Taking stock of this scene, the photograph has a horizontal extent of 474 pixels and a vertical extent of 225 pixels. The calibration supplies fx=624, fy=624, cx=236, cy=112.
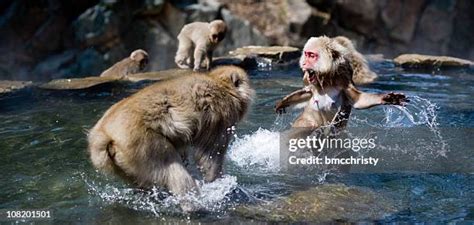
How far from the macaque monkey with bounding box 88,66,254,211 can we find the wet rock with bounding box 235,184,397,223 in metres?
0.36

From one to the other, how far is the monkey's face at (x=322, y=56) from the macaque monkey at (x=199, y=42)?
518 centimetres

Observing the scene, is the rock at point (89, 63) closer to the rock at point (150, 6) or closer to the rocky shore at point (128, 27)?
the rocky shore at point (128, 27)

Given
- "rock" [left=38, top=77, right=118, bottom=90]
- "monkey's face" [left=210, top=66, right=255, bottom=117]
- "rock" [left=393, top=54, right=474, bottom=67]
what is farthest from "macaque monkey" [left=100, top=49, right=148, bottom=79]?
"monkey's face" [left=210, top=66, right=255, bottom=117]

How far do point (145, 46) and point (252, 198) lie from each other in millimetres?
9681

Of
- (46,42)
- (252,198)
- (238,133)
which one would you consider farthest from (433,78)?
(46,42)

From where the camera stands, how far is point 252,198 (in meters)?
3.47

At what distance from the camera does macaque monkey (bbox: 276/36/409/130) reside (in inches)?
151

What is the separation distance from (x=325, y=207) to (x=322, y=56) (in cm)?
99

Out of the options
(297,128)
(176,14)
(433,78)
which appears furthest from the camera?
(176,14)

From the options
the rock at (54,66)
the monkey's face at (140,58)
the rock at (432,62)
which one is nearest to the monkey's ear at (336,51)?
the monkey's face at (140,58)

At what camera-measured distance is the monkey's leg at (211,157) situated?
10.9 ft

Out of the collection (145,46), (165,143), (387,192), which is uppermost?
(165,143)

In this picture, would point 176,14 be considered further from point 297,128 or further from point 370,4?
point 297,128

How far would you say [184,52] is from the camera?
9805 mm
